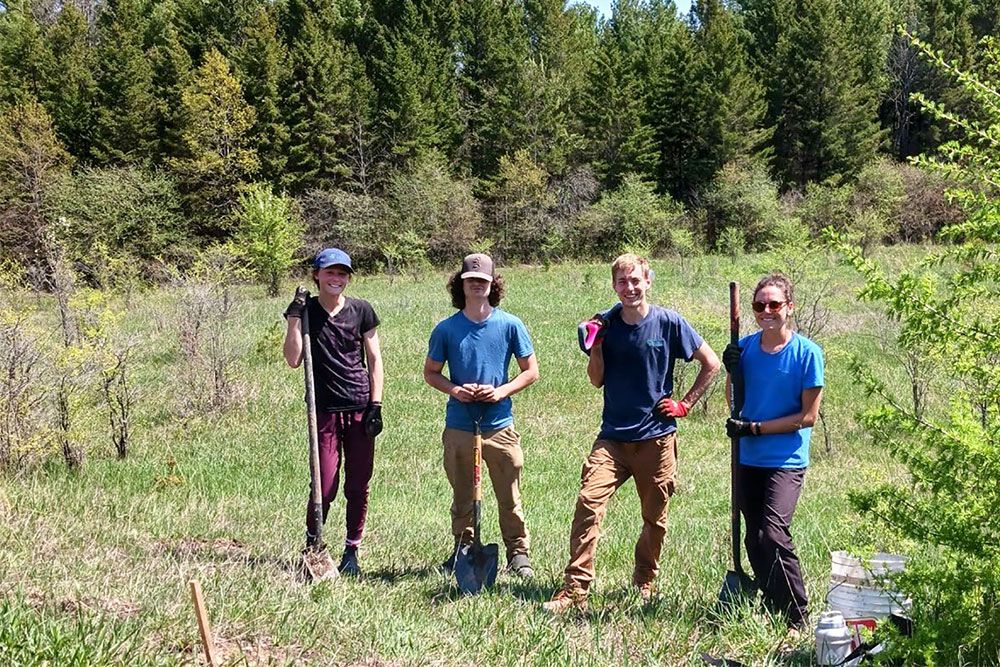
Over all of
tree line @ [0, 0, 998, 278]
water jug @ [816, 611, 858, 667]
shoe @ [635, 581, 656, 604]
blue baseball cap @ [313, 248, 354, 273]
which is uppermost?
tree line @ [0, 0, 998, 278]

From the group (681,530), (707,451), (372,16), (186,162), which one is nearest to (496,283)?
(681,530)

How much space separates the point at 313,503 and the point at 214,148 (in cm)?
4179

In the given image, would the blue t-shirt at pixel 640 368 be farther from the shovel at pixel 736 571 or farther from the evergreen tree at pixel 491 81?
the evergreen tree at pixel 491 81

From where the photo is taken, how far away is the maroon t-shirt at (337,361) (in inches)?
197

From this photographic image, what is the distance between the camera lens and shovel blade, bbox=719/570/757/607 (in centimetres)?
421

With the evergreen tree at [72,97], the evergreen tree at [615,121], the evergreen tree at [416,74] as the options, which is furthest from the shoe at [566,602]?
the evergreen tree at [72,97]

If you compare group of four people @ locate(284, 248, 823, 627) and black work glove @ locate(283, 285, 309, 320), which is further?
black work glove @ locate(283, 285, 309, 320)

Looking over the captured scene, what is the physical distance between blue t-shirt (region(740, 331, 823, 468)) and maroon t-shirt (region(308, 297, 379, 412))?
2346 millimetres

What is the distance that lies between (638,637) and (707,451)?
350 inches

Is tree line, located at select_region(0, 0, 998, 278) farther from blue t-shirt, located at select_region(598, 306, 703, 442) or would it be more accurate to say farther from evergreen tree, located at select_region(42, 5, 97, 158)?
blue t-shirt, located at select_region(598, 306, 703, 442)

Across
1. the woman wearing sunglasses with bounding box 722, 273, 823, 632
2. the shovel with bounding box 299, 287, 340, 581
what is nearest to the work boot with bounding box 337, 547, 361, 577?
the shovel with bounding box 299, 287, 340, 581

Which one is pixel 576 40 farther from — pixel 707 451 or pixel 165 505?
pixel 165 505

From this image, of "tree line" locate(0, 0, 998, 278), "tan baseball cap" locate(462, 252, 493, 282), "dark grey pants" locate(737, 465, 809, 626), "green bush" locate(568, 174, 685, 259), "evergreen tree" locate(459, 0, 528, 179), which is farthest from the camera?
"evergreen tree" locate(459, 0, 528, 179)

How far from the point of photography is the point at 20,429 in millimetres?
8086
